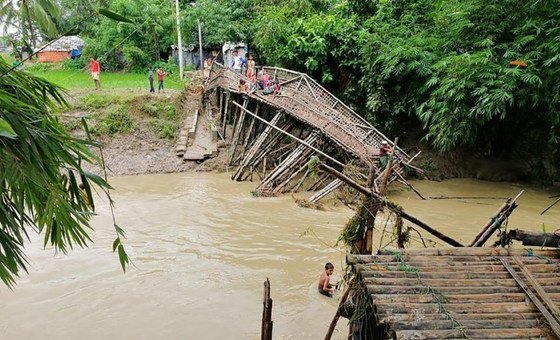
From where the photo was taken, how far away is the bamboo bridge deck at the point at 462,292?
123 inches

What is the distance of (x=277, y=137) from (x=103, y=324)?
7.91 metres

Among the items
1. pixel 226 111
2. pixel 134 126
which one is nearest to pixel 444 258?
pixel 226 111

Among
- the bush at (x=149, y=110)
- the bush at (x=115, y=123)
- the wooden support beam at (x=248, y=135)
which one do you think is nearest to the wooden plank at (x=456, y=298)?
the wooden support beam at (x=248, y=135)

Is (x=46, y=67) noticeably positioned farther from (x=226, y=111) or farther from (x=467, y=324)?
(x=467, y=324)

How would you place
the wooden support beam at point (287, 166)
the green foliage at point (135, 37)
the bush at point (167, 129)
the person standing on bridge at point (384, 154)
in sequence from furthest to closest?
1. the green foliage at point (135, 37)
2. the bush at point (167, 129)
3. the wooden support beam at point (287, 166)
4. the person standing on bridge at point (384, 154)

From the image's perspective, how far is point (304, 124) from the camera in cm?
1302

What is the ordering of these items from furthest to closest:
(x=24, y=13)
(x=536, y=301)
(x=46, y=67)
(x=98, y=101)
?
1. (x=46, y=67)
2. (x=98, y=101)
3. (x=536, y=301)
4. (x=24, y=13)

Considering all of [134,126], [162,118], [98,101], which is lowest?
[134,126]

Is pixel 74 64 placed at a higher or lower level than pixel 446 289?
lower

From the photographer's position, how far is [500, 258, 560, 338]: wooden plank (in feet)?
10.2

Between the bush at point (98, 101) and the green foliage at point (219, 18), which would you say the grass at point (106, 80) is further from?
the green foliage at point (219, 18)

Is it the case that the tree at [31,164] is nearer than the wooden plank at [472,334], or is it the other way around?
the tree at [31,164]

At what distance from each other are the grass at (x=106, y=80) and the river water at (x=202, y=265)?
782cm

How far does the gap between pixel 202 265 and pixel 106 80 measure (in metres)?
16.0
